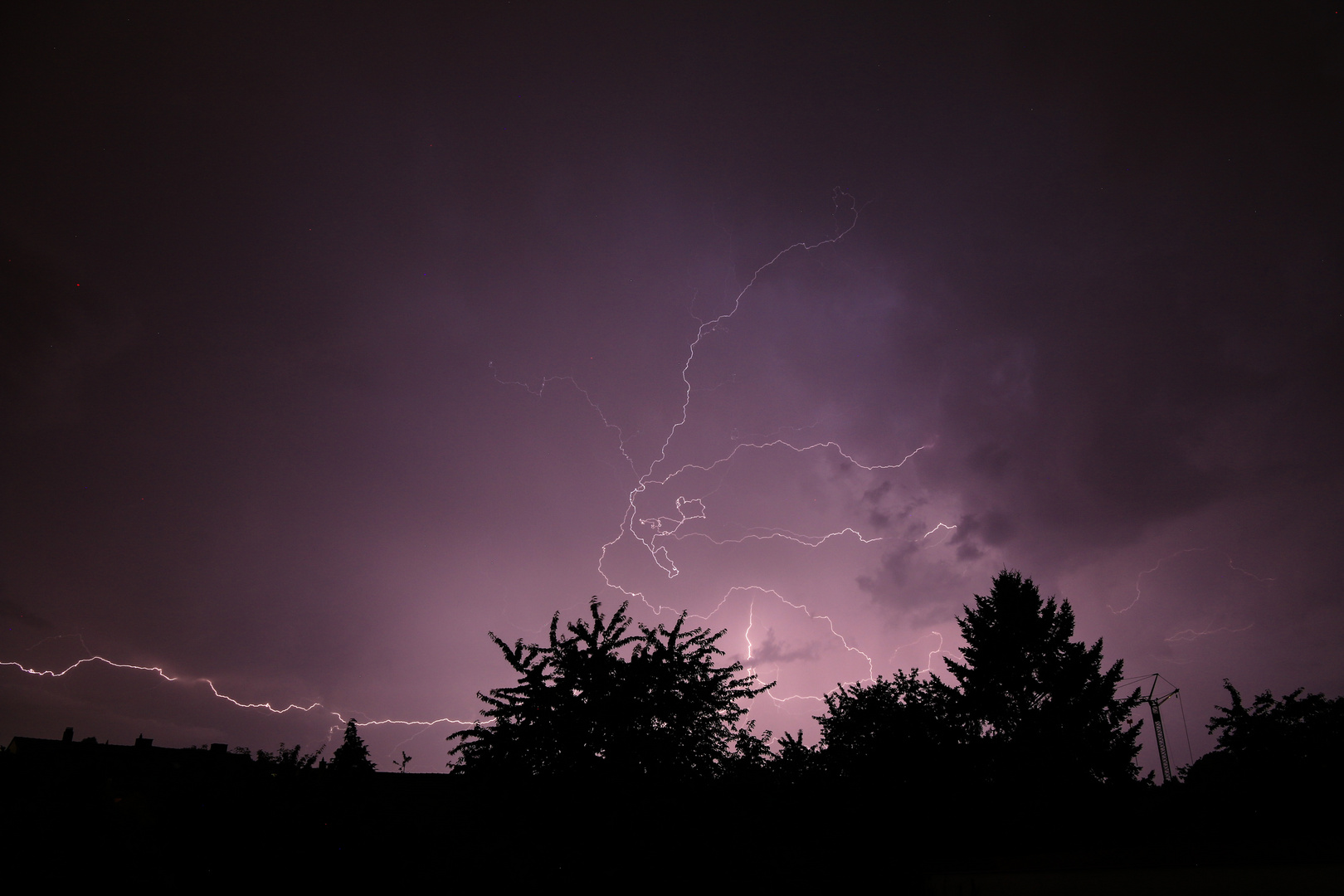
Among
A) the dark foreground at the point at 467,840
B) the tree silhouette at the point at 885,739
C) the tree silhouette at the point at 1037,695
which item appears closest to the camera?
the dark foreground at the point at 467,840

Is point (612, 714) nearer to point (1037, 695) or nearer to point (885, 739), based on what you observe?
point (885, 739)

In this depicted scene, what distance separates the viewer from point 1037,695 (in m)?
23.7

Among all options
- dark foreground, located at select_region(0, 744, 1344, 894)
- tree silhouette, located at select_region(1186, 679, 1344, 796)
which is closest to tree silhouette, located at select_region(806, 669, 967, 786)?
dark foreground, located at select_region(0, 744, 1344, 894)

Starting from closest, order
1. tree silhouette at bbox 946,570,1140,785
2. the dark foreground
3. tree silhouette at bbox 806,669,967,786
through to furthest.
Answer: the dark foreground
tree silhouette at bbox 806,669,967,786
tree silhouette at bbox 946,570,1140,785

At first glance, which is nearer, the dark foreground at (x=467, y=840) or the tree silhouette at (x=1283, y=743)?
the dark foreground at (x=467, y=840)

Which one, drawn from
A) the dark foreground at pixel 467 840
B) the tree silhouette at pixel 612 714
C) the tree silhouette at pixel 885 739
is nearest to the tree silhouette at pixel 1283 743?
the tree silhouette at pixel 885 739

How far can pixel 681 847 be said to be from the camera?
7.24 meters

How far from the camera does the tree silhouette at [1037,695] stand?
21.7 metres

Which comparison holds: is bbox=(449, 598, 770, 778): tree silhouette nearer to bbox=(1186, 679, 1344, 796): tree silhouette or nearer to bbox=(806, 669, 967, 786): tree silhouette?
bbox=(806, 669, 967, 786): tree silhouette

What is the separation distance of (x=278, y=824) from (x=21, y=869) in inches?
100

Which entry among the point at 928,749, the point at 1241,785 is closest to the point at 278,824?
the point at 928,749

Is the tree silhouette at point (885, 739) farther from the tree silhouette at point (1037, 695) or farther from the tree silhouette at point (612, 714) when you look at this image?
the tree silhouette at point (612, 714)

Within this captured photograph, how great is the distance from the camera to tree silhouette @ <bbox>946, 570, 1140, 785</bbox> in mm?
21688

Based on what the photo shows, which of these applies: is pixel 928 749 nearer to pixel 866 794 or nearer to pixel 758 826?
pixel 866 794
